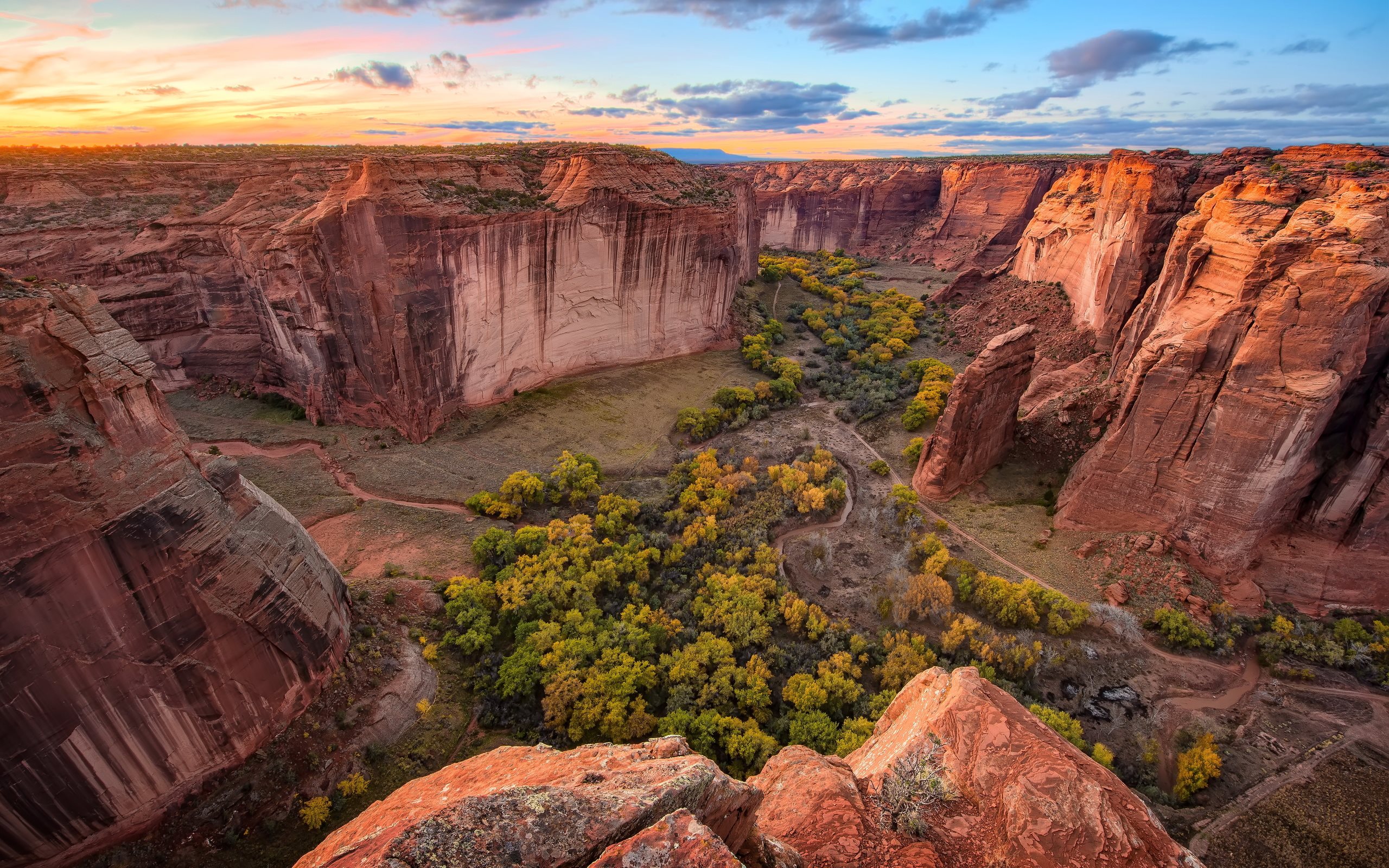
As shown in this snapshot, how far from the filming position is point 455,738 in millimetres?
17906

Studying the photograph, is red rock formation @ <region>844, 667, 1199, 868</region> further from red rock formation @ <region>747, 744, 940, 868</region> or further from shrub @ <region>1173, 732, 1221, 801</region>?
shrub @ <region>1173, 732, 1221, 801</region>

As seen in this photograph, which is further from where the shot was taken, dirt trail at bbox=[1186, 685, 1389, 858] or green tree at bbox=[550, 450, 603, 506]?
green tree at bbox=[550, 450, 603, 506]

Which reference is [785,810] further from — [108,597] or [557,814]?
[108,597]

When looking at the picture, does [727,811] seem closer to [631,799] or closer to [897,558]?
[631,799]

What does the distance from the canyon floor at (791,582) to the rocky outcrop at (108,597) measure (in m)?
1.48

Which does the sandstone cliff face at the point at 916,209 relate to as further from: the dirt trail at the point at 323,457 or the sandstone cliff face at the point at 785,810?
the sandstone cliff face at the point at 785,810

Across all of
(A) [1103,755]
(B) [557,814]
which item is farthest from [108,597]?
(A) [1103,755]

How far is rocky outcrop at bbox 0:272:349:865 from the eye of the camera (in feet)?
39.0

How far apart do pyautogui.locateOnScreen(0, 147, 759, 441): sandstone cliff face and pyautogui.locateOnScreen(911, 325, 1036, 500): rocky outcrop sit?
2409 cm

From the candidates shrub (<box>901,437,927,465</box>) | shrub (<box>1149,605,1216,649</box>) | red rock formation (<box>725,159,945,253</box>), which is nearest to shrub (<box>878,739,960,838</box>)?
shrub (<box>1149,605,1216,649</box>)

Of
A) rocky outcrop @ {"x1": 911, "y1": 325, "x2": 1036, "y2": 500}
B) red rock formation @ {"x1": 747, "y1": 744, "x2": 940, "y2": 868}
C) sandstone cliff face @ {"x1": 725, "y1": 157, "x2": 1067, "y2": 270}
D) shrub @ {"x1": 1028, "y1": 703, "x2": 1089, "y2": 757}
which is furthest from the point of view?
sandstone cliff face @ {"x1": 725, "y1": 157, "x2": 1067, "y2": 270}

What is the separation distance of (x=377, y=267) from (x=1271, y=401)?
39.1 metres

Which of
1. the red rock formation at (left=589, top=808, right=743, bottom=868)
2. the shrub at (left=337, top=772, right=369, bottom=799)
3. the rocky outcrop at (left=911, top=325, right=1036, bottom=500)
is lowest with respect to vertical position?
the shrub at (left=337, top=772, right=369, bottom=799)

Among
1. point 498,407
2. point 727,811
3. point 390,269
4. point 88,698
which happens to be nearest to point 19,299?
point 88,698
